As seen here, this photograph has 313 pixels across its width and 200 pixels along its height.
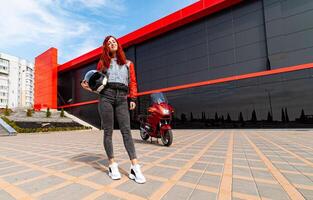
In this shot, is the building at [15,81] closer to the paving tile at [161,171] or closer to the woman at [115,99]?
the woman at [115,99]

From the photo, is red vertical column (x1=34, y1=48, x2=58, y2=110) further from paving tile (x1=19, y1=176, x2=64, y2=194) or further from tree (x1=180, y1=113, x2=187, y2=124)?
paving tile (x1=19, y1=176, x2=64, y2=194)

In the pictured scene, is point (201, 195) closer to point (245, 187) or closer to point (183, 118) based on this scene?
point (245, 187)

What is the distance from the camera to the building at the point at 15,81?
216 ft

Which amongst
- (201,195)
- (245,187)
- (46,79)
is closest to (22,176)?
(201,195)

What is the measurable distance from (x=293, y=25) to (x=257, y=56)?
2.54 m

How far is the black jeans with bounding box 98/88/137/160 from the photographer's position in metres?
2.51

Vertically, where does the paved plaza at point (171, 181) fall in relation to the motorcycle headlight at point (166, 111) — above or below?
below

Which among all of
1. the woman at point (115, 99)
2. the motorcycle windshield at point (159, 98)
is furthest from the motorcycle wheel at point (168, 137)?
the woman at point (115, 99)

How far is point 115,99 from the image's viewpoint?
257 cm

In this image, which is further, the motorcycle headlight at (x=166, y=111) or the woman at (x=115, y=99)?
the motorcycle headlight at (x=166, y=111)

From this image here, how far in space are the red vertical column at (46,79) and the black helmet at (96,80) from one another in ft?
92.5

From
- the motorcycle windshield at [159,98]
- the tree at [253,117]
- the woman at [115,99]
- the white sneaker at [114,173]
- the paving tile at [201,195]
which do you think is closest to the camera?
the paving tile at [201,195]

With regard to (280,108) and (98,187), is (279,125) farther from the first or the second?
(98,187)

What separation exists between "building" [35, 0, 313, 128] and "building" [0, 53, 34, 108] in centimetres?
6691
